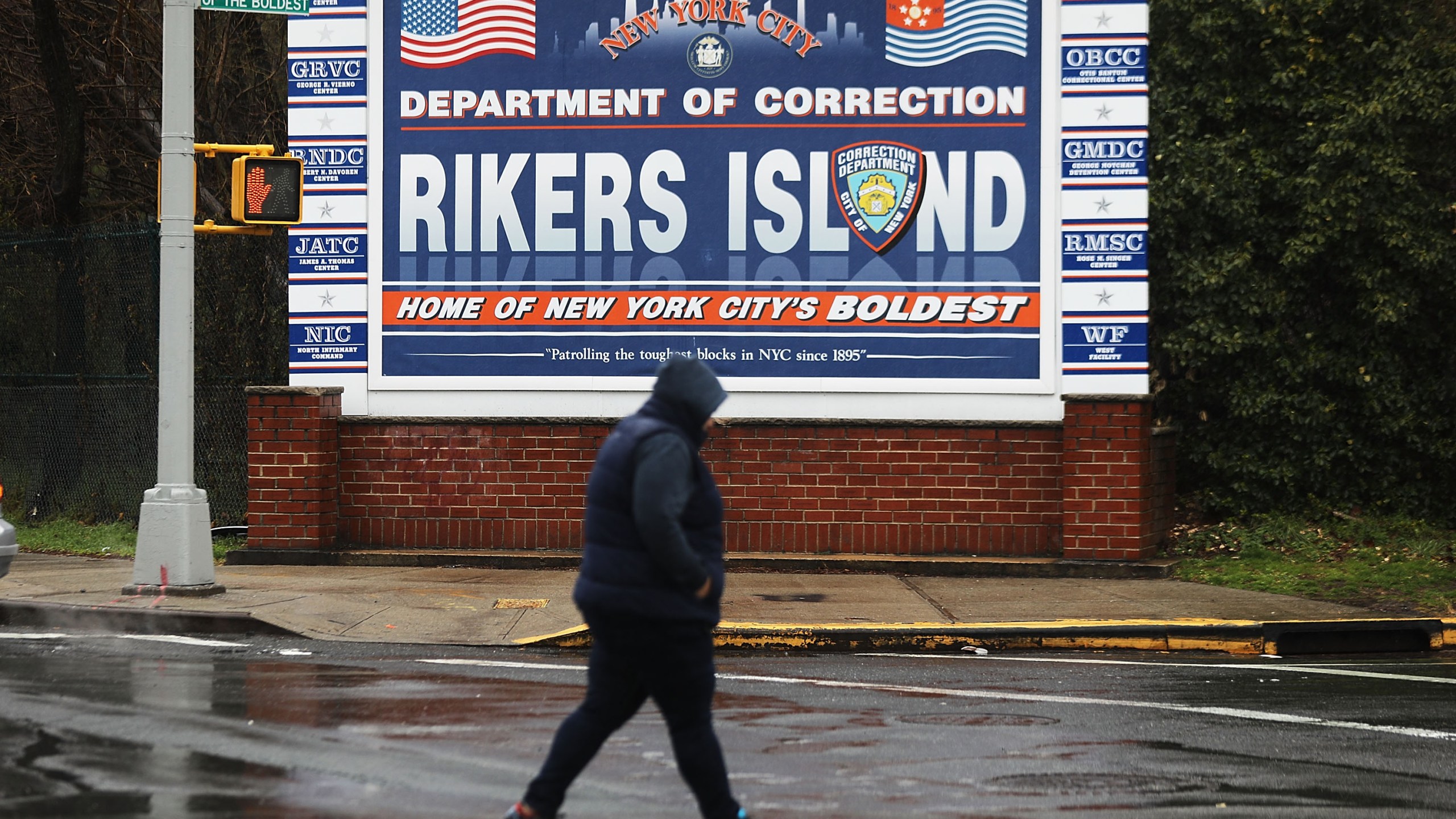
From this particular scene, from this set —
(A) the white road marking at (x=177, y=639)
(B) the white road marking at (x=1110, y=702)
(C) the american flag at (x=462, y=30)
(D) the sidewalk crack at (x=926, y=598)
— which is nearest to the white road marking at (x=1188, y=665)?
(D) the sidewalk crack at (x=926, y=598)

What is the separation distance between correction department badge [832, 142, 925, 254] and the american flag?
10.2 ft

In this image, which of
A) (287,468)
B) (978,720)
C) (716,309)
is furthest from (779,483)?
(978,720)

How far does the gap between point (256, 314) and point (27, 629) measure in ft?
22.0

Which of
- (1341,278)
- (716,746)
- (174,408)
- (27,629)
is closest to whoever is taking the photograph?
(716,746)

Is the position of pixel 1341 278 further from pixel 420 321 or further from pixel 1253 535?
pixel 420 321

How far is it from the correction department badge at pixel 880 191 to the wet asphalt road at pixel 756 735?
481cm

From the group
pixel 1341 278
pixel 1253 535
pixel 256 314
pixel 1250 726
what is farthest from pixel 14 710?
pixel 1341 278

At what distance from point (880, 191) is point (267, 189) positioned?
521 centimetres

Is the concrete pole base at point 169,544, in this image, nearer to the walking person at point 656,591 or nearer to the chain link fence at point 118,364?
the chain link fence at point 118,364

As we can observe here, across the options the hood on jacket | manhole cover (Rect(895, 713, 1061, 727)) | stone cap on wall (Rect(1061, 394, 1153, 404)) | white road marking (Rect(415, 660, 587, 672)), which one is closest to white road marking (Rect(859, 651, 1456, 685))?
manhole cover (Rect(895, 713, 1061, 727))

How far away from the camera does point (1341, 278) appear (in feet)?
48.6

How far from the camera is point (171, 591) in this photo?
10.9m

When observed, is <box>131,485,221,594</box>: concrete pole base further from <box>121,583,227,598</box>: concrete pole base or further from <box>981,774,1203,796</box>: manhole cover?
<box>981,774,1203,796</box>: manhole cover

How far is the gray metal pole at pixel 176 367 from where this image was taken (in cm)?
1095
